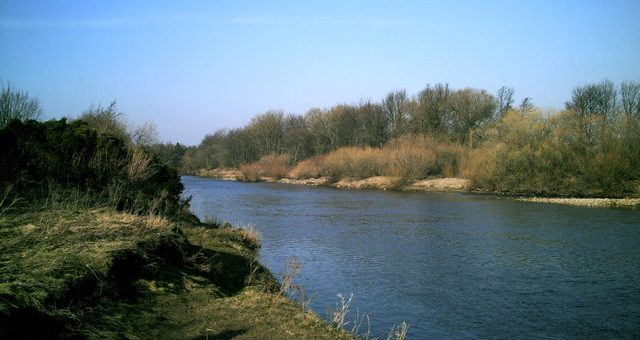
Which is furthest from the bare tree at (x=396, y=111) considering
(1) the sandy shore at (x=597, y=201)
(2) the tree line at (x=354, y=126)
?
(1) the sandy shore at (x=597, y=201)

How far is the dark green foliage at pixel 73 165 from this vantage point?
35.6 ft

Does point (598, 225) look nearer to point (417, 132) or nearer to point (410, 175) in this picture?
point (410, 175)

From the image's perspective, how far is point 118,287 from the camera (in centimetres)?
722

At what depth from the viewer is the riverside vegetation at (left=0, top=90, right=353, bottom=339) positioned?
19.3ft

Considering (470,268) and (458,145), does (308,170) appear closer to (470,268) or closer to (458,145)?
(458,145)

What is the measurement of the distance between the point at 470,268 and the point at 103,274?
462 inches

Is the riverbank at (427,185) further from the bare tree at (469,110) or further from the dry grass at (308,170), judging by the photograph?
the bare tree at (469,110)

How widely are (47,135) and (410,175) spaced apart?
1947 inches

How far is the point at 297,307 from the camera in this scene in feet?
29.5

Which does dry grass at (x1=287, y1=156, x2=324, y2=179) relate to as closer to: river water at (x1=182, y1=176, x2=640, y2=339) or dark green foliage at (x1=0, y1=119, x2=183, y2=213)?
river water at (x1=182, y1=176, x2=640, y2=339)

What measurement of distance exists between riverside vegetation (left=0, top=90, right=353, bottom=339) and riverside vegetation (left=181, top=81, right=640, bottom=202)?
41.5 meters

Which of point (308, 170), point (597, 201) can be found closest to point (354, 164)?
point (308, 170)

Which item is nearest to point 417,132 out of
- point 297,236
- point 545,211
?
point 545,211

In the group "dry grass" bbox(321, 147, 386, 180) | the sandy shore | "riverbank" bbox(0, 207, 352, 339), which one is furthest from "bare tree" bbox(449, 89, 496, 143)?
"riverbank" bbox(0, 207, 352, 339)
